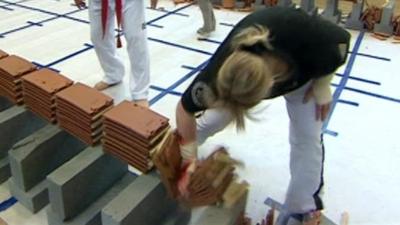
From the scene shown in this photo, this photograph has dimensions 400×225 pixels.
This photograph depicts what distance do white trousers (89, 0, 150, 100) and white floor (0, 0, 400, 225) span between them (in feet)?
0.55

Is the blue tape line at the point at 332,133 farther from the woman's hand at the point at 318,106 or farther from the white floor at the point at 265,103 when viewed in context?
the woman's hand at the point at 318,106

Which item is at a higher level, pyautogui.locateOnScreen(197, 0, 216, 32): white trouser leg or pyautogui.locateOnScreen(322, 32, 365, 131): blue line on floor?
pyautogui.locateOnScreen(197, 0, 216, 32): white trouser leg

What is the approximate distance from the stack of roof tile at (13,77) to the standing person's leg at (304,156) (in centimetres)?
105

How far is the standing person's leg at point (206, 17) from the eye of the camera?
3012 millimetres

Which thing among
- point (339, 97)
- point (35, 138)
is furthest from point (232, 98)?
point (339, 97)

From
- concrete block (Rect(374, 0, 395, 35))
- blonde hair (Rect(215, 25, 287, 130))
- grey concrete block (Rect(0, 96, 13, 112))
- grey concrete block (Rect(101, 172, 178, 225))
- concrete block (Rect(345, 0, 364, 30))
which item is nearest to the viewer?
blonde hair (Rect(215, 25, 287, 130))

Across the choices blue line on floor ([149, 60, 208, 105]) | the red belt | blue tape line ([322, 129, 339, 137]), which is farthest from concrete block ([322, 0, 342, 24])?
the red belt

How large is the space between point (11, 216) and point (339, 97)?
1713 millimetres

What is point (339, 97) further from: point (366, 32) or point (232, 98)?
point (232, 98)

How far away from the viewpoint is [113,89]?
2.34 m

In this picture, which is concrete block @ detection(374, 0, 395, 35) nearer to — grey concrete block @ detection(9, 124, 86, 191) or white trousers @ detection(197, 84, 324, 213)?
white trousers @ detection(197, 84, 324, 213)

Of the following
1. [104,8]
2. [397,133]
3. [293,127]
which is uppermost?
[104,8]

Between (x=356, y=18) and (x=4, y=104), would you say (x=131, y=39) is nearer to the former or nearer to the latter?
(x=4, y=104)

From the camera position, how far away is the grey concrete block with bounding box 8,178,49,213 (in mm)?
1506
